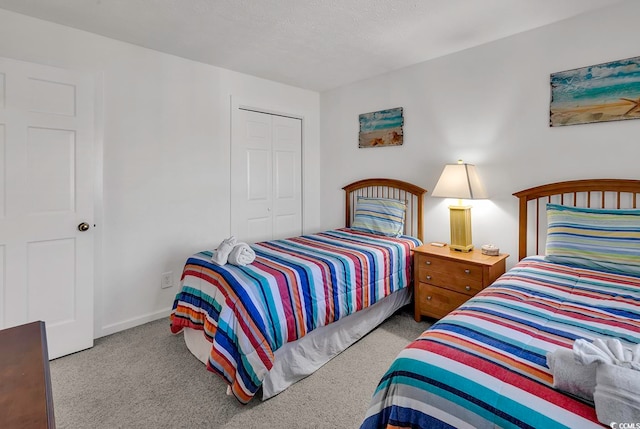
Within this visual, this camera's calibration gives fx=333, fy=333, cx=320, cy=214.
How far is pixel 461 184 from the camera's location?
9.20 feet

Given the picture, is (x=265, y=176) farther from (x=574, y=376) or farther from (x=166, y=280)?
(x=574, y=376)

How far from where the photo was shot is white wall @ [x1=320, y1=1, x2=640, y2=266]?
2332 millimetres

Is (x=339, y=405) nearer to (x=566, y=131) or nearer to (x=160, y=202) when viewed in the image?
(x=160, y=202)

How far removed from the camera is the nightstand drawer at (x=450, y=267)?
2594 millimetres

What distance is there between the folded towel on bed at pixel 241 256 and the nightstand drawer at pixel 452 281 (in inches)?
59.8

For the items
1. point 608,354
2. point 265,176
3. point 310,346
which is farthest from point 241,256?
point 608,354

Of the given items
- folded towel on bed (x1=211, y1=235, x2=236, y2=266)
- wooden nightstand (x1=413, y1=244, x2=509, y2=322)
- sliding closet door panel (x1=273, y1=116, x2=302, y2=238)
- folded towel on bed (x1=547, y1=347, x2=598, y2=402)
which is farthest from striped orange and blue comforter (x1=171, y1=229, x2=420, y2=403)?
folded towel on bed (x1=547, y1=347, x2=598, y2=402)

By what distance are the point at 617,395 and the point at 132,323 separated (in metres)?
3.25

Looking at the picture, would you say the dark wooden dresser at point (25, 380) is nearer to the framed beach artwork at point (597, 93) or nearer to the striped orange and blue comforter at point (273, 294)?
the striped orange and blue comforter at point (273, 294)

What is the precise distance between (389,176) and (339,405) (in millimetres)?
2439

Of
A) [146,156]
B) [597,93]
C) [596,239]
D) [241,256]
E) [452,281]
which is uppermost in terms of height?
[597,93]

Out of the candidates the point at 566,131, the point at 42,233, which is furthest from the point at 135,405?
the point at 566,131

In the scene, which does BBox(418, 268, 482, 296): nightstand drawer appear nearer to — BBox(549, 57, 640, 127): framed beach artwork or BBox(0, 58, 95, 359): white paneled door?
BBox(549, 57, 640, 127): framed beach artwork

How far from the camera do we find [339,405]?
6.31ft
